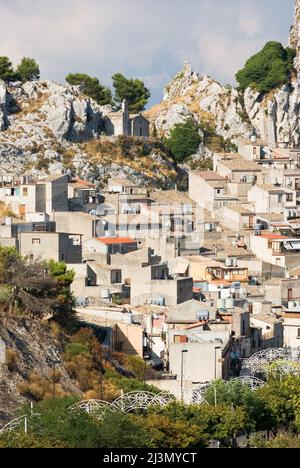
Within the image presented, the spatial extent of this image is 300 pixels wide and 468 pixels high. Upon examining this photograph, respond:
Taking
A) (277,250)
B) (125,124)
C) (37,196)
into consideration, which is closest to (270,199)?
(277,250)

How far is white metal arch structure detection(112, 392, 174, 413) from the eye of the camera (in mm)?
57375

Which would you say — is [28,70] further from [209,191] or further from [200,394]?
[200,394]

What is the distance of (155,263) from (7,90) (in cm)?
2908

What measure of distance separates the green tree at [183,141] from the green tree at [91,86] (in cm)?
531

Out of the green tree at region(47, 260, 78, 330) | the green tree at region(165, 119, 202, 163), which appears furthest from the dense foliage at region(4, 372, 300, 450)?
the green tree at region(165, 119, 202, 163)

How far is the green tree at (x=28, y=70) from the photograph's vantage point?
12021cm

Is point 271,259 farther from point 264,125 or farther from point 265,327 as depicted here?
point 264,125

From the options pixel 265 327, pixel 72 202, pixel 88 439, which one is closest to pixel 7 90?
pixel 72 202

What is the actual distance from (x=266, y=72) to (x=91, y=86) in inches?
594

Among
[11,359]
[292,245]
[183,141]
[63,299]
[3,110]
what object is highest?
Answer: [3,110]

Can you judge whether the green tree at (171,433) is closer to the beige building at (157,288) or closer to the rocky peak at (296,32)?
the beige building at (157,288)

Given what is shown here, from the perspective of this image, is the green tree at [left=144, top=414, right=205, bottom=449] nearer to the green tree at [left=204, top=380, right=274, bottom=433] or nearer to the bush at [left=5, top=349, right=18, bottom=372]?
Result: the green tree at [left=204, top=380, right=274, bottom=433]

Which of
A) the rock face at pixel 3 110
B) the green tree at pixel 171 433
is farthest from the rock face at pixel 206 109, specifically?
the green tree at pixel 171 433

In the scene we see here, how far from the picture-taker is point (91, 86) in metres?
127
